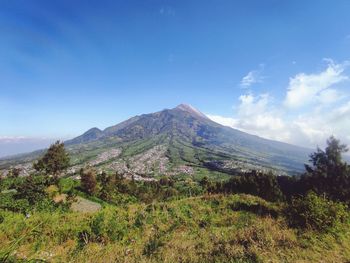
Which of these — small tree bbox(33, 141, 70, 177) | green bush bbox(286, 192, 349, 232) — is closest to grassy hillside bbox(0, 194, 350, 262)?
green bush bbox(286, 192, 349, 232)

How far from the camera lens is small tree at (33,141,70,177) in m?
44.2

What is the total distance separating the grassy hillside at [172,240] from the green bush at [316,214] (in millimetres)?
389

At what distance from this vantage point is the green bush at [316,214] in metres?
10.5

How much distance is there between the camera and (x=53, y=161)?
146 ft

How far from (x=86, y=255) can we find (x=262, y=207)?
11.8m

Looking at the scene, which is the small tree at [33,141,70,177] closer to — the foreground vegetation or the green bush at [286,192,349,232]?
the foreground vegetation

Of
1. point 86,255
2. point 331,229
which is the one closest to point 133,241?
point 86,255

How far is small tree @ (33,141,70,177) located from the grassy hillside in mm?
34356

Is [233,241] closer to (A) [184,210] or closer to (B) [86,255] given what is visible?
(B) [86,255]

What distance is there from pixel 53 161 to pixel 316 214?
144 ft

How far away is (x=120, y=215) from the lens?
1335 centimetres

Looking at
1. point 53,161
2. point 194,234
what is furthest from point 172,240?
point 53,161

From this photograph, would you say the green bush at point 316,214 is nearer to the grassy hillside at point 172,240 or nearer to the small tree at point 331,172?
the grassy hillside at point 172,240

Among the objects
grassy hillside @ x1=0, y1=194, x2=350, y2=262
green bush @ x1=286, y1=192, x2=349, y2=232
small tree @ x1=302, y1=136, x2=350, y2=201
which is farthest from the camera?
small tree @ x1=302, y1=136, x2=350, y2=201
